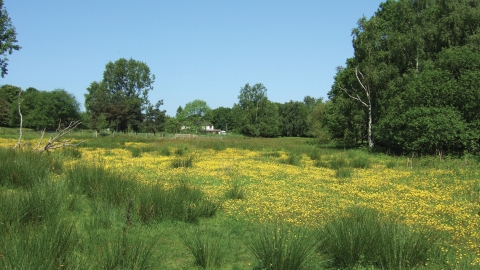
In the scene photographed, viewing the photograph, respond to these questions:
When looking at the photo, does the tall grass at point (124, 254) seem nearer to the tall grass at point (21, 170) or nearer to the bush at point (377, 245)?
the bush at point (377, 245)

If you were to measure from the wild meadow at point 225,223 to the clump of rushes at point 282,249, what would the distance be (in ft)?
0.05

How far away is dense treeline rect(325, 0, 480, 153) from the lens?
27406mm

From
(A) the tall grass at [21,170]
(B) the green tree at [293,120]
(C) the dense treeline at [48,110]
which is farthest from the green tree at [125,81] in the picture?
(A) the tall grass at [21,170]

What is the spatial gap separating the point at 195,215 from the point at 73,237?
3457 millimetres

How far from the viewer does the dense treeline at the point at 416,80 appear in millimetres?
27406

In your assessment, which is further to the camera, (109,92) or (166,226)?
(109,92)

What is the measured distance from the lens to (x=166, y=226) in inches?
315

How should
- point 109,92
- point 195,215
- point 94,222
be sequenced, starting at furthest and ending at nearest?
point 109,92 < point 195,215 < point 94,222

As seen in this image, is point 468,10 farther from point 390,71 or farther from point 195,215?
point 195,215

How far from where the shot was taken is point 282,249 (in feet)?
18.4

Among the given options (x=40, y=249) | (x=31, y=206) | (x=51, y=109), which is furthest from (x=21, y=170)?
(x=51, y=109)

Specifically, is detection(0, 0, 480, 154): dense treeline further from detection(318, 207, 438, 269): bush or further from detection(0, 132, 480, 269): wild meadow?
detection(318, 207, 438, 269): bush

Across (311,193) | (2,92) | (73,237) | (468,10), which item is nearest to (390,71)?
(468,10)

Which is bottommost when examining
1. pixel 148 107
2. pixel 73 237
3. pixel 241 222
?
pixel 241 222
